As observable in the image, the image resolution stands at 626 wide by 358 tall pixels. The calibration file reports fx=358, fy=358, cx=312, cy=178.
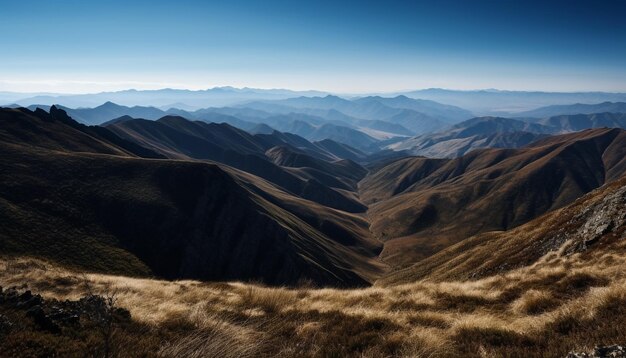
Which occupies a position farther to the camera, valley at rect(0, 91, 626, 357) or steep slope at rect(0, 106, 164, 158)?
steep slope at rect(0, 106, 164, 158)

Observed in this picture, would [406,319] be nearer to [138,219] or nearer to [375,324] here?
[375,324]

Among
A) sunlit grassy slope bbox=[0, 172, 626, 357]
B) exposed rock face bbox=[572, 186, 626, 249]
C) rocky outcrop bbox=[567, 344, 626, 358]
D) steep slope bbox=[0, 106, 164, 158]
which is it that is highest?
steep slope bbox=[0, 106, 164, 158]

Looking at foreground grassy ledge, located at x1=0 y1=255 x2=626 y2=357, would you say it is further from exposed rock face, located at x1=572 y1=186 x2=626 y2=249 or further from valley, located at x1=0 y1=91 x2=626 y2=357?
exposed rock face, located at x1=572 y1=186 x2=626 y2=249

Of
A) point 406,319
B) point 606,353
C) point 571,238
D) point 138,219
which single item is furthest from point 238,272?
point 606,353

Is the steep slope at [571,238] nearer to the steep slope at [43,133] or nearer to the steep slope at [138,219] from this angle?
the steep slope at [138,219]

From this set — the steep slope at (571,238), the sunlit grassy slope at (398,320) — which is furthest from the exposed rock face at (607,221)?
the sunlit grassy slope at (398,320)

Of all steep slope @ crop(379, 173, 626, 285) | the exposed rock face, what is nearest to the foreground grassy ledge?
steep slope @ crop(379, 173, 626, 285)

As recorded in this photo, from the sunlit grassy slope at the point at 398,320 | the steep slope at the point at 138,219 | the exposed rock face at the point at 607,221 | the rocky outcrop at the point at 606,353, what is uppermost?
the rocky outcrop at the point at 606,353
